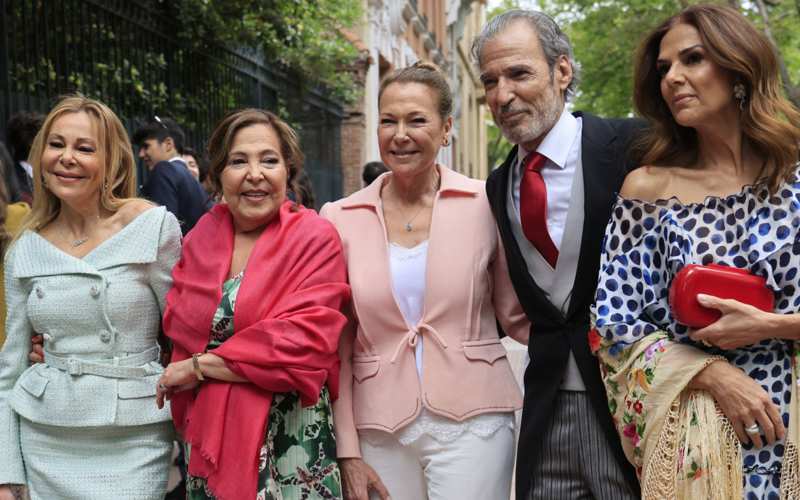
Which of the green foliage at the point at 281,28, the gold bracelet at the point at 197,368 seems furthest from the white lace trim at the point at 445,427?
the green foliage at the point at 281,28

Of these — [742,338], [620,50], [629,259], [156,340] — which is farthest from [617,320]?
[620,50]

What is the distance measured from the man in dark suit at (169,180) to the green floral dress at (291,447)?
4.68m

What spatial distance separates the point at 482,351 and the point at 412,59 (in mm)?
22340

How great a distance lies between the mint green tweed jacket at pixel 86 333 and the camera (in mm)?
3484

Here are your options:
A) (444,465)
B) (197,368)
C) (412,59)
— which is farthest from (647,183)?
(412,59)

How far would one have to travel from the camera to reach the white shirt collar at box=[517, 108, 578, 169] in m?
3.43

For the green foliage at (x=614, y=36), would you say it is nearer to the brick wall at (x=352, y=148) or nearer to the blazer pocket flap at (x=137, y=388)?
the brick wall at (x=352, y=148)

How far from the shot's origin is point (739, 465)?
2.83m

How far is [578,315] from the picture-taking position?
10.9 ft

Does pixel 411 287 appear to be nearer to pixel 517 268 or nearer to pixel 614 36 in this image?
pixel 517 268

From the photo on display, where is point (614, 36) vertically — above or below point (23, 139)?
above

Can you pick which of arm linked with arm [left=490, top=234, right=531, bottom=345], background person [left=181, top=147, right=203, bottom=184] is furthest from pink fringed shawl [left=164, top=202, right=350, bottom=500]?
background person [left=181, top=147, right=203, bottom=184]

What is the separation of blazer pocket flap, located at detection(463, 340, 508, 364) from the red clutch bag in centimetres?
86

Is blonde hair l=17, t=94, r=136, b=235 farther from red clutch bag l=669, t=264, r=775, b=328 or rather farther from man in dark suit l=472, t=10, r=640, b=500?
red clutch bag l=669, t=264, r=775, b=328
